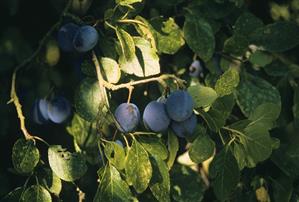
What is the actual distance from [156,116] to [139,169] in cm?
11

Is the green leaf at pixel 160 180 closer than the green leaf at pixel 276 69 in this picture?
Yes

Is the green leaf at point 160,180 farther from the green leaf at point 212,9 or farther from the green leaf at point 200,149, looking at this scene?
the green leaf at point 212,9

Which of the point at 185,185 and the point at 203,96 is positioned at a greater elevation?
the point at 203,96

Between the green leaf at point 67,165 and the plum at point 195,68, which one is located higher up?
the green leaf at point 67,165

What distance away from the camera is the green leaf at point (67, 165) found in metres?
1.06

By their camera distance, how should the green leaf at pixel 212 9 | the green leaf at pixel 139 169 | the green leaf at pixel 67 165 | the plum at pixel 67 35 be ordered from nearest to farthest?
1. the green leaf at pixel 139 169
2. the green leaf at pixel 67 165
3. the plum at pixel 67 35
4. the green leaf at pixel 212 9

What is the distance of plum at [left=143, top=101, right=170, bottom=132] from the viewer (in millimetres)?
1006

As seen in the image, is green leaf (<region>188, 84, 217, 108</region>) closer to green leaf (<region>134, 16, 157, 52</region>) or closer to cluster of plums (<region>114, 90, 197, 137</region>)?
cluster of plums (<region>114, 90, 197, 137</region>)

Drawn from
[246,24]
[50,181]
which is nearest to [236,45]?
[246,24]

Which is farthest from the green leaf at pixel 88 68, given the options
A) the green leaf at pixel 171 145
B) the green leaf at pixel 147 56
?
the green leaf at pixel 171 145

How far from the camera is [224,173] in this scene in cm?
104

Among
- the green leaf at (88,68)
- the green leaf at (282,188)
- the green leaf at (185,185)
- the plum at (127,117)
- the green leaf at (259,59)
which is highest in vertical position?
the green leaf at (88,68)

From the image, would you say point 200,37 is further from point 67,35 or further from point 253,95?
point 67,35

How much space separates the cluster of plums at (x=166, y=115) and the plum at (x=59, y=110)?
27 centimetres
